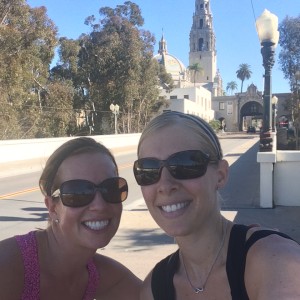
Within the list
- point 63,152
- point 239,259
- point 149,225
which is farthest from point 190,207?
point 149,225

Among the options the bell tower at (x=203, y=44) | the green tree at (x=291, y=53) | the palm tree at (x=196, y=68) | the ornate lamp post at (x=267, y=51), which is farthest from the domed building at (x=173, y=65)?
the ornate lamp post at (x=267, y=51)

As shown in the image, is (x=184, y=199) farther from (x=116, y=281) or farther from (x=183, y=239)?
(x=116, y=281)

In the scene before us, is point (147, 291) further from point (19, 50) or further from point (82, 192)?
point (19, 50)

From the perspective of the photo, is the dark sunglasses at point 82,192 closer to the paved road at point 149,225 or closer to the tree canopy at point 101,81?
the paved road at point 149,225

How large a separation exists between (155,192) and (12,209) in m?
8.32

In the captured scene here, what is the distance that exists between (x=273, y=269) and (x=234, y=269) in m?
0.22

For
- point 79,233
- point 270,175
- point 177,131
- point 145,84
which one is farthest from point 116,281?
point 145,84

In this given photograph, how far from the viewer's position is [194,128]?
182cm

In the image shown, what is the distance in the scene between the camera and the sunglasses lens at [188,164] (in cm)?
177

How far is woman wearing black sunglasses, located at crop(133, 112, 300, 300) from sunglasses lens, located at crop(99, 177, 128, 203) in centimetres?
20

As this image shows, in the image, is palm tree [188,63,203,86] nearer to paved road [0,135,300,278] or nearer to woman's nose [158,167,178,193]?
paved road [0,135,300,278]

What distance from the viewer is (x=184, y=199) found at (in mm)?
1775

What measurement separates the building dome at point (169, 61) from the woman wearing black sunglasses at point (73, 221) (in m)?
109

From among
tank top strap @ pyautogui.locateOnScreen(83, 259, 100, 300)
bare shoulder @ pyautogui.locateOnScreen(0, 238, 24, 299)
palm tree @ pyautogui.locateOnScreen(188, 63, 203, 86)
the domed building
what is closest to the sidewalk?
tank top strap @ pyautogui.locateOnScreen(83, 259, 100, 300)
